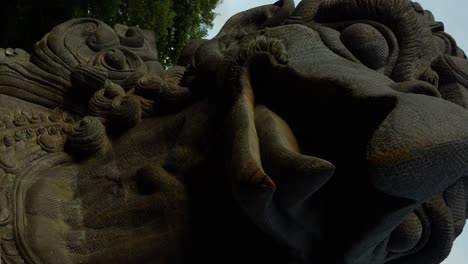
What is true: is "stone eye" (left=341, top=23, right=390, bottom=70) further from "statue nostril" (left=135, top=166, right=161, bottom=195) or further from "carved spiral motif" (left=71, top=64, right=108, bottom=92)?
"carved spiral motif" (left=71, top=64, right=108, bottom=92)

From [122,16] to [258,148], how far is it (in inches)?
263

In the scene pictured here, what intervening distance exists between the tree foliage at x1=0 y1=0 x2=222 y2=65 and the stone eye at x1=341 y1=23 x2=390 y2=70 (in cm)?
465

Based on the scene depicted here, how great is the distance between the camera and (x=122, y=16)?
7812 mm

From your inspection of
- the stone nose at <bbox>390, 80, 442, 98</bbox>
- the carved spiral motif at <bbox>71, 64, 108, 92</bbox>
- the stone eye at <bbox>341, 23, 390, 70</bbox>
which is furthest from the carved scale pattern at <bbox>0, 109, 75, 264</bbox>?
the stone nose at <bbox>390, 80, 442, 98</bbox>

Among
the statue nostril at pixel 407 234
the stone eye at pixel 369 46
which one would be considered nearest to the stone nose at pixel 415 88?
the stone eye at pixel 369 46

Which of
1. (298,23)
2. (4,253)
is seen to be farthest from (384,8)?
(4,253)

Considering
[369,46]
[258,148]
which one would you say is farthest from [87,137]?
[369,46]

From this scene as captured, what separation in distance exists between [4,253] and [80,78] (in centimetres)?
65

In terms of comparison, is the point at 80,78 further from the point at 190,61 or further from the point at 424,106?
the point at 424,106

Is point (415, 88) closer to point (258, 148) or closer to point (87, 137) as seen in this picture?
point (258, 148)

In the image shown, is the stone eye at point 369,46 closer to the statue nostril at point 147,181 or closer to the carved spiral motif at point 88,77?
the statue nostril at point 147,181

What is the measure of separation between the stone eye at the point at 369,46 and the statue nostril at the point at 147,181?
0.62 metres

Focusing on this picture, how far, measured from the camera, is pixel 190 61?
2.09m

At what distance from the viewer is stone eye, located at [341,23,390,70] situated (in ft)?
5.42
